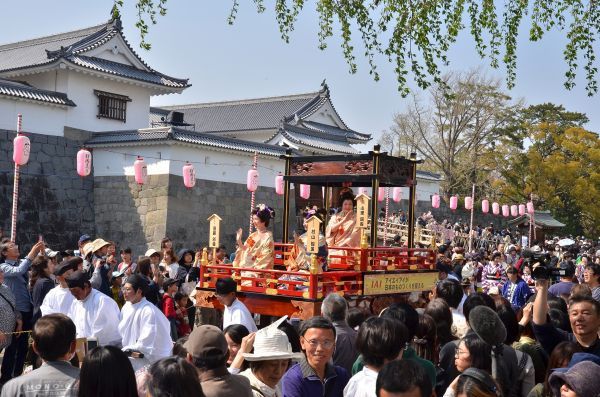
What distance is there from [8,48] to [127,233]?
10.00m

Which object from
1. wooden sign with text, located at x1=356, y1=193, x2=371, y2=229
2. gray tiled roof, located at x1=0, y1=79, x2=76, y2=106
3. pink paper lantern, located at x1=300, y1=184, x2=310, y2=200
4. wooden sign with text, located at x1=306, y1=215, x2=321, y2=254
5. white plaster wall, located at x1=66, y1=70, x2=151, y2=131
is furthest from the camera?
pink paper lantern, located at x1=300, y1=184, x2=310, y2=200

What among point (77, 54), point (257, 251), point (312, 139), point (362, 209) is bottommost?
point (257, 251)

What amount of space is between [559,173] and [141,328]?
36.3 m

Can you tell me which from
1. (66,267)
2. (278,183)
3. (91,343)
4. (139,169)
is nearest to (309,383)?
(91,343)

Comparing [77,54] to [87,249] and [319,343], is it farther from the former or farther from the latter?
[319,343]

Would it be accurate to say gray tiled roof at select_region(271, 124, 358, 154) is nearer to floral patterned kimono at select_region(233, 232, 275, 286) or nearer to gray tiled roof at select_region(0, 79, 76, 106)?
gray tiled roof at select_region(0, 79, 76, 106)

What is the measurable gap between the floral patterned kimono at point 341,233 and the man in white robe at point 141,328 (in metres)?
5.40

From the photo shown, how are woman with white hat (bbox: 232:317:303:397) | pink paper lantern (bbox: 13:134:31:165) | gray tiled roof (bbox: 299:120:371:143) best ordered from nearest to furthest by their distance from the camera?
woman with white hat (bbox: 232:317:303:397), pink paper lantern (bbox: 13:134:31:165), gray tiled roof (bbox: 299:120:371:143)

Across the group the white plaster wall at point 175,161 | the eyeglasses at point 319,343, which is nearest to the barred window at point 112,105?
the white plaster wall at point 175,161

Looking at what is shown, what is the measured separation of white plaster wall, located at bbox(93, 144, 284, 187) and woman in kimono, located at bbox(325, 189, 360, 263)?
37.3 ft

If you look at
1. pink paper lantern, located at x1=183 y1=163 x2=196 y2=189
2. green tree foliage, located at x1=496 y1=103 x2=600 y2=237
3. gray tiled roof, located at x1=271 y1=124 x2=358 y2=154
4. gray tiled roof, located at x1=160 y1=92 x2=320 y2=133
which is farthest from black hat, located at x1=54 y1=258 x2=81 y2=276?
green tree foliage, located at x1=496 y1=103 x2=600 y2=237

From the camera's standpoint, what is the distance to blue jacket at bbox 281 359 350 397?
3.82 m

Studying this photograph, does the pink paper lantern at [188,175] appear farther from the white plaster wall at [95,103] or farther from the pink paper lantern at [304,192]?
the pink paper lantern at [304,192]

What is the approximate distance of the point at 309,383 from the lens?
12.6 feet
